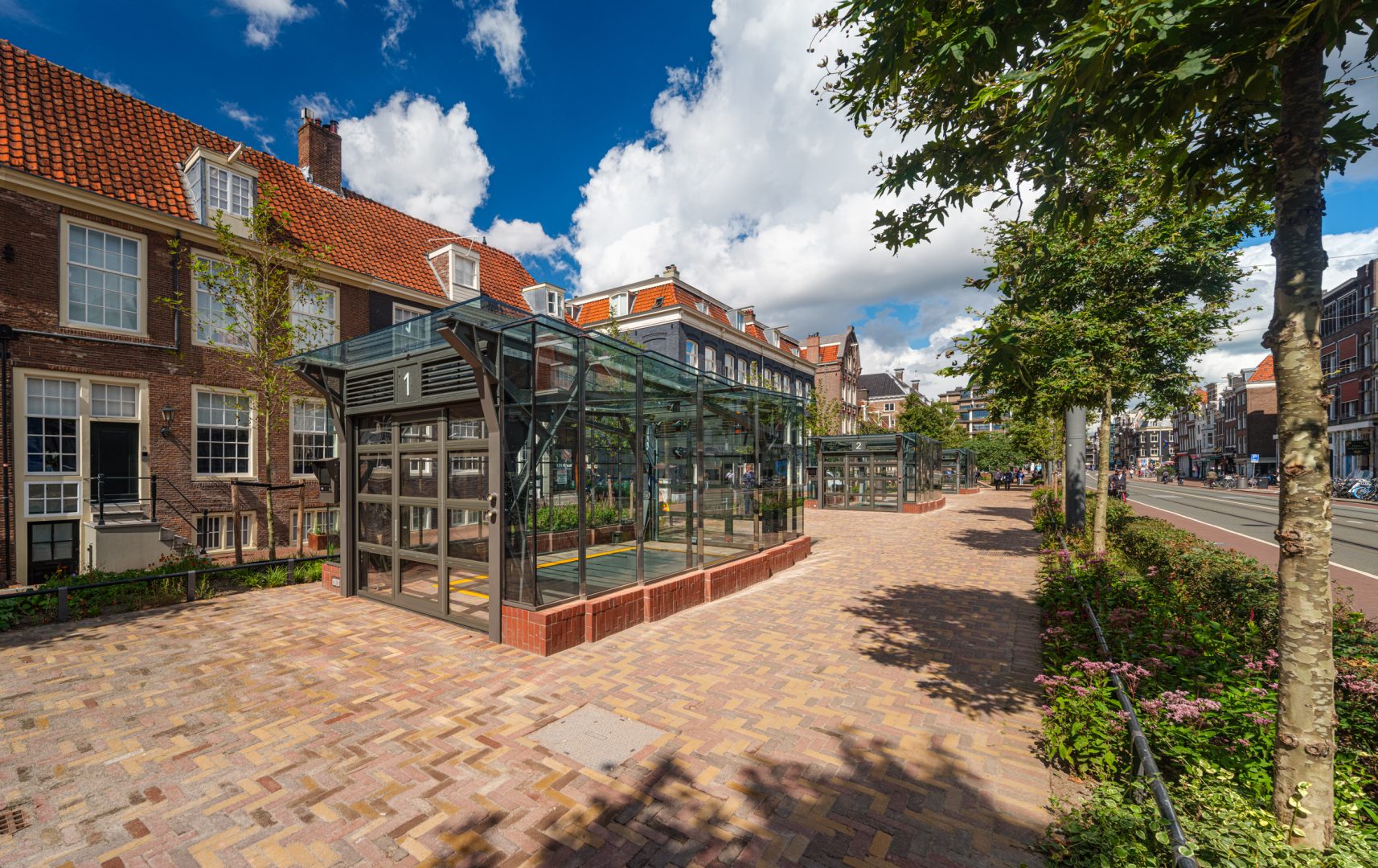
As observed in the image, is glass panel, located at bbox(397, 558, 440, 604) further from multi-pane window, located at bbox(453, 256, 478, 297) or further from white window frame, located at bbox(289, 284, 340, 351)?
multi-pane window, located at bbox(453, 256, 478, 297)

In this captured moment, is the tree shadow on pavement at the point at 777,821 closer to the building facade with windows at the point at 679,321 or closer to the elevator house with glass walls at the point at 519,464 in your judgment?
the elevator house with glass walls at the point at 519,464

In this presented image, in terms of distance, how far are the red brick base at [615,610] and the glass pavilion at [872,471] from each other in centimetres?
1608

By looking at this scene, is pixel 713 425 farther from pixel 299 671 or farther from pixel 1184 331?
pixel 1184 331

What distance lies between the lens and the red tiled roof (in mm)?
12094

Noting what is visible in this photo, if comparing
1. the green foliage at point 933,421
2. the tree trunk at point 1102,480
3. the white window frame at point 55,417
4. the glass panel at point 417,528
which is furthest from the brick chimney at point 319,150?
the green foliage at point 933,421

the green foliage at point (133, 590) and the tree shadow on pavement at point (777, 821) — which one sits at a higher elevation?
the green foliage at point (133, 590)

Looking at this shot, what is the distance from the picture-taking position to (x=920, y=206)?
14.6 feet

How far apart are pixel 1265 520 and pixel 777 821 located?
27128 millimetres

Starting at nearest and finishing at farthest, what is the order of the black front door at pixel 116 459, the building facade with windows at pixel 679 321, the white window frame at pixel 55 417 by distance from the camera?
the white window frame at pixel 55 417 → the black front door at pixel 116 459 → the building facade with windows at pixel 679 321

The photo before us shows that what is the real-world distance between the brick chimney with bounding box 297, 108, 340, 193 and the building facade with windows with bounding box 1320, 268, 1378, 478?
6032 centimetres

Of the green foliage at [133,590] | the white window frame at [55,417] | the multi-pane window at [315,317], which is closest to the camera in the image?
the green foliage at [133,590]

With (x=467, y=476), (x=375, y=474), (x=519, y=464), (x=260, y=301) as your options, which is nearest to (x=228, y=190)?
(x=260, y=301)

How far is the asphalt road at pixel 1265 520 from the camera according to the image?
12757mm

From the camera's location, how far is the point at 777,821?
3.57 metres
